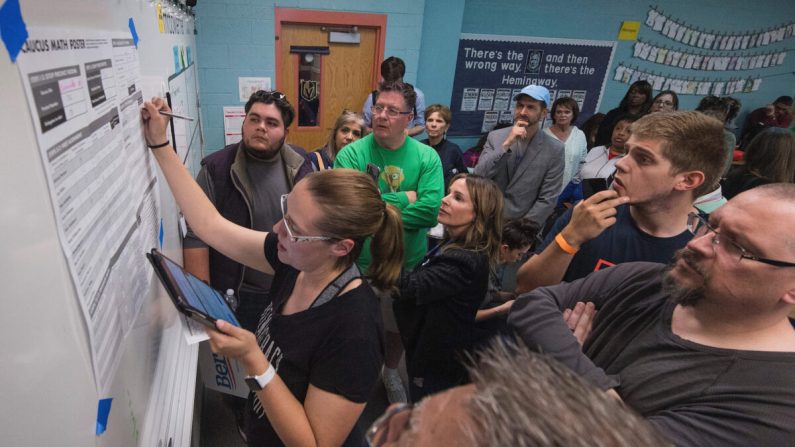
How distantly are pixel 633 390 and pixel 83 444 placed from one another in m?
1.12

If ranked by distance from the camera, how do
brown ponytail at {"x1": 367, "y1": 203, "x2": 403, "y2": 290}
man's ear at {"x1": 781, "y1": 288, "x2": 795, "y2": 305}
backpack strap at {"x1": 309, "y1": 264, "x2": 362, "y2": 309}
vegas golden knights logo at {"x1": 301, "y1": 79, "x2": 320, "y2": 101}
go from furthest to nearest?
1. vegas golden knights logo at {"x1": 301, "y1": 79, "x2": 320, "y2": 101}
2. brown ponytail at {"x1": 367, "y1": 203, "x2": 403, "y2": 290}
3. backpack strap at {"x1": 309, "y1": 264, "x2": 362, "y2": 309}
4. man's ear at {"x1": 781, "y1": 288, "x2": 795, "y2": 305}

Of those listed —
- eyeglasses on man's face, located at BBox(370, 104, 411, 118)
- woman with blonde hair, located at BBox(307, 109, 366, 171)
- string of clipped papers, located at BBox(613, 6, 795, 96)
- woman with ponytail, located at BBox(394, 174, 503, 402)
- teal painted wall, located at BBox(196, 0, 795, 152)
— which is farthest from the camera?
string of clipped papers, located at BBox(613, 6, 795, 96)

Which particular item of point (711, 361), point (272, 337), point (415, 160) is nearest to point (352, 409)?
point (272, 337)

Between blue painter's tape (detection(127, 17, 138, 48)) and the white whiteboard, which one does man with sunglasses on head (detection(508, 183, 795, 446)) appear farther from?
blue painter's tape (detection(127, 17, 138, 48))

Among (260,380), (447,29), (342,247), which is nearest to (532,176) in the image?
(342,247)

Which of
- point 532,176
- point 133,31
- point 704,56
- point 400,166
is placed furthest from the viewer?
point 704,56

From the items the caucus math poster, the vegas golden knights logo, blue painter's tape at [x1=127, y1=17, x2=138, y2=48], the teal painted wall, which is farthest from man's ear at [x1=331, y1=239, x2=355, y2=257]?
the caucus math poster

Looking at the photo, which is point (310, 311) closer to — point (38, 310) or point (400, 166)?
point (38, 310)

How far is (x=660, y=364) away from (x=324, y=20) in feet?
13.8

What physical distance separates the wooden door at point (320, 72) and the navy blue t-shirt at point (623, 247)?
3.57 meters

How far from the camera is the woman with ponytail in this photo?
71.2 inches

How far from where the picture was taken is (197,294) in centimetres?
105

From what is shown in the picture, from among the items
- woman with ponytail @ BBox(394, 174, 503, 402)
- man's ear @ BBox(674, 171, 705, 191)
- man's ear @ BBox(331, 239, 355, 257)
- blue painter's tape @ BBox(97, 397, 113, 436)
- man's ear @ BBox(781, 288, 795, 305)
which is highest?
man's ear @ BBox(674, 171, 705, 191)

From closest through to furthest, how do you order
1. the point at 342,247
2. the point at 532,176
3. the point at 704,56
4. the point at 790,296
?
the point at 790,296, the point at 342,247, the point at 532,176, the point at 704,56
